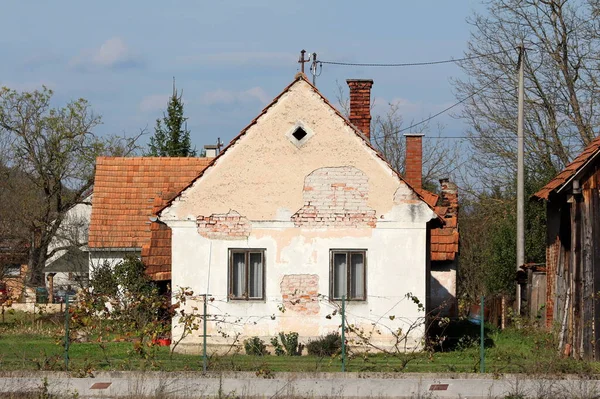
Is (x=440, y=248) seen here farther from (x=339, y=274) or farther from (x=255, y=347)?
(x=255, y=347)

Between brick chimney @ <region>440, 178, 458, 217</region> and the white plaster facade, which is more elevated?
brick chimney @ <region>440, 178, 458, 217</region>

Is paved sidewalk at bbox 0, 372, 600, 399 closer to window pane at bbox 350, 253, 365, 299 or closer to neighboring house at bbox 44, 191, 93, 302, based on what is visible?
window pane at bbox 350, 253, 365, 299

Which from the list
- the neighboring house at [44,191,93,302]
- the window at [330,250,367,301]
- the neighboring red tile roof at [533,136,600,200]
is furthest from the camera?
the neighboring house at [44,191,93,302]

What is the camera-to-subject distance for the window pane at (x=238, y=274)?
2177 centimetres

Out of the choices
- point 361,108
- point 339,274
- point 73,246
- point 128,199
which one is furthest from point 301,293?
point 73,246

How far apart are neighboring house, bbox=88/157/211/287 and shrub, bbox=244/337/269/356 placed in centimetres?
1173

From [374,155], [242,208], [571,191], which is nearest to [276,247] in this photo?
[242,208]

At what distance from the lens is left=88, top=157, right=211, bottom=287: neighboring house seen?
107 feet

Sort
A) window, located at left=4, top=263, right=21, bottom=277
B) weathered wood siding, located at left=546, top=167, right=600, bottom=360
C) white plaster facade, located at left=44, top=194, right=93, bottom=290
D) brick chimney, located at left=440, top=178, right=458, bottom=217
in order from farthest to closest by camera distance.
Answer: white plaster facade, located at left=44, top=194, right=93, bottom=290 < window, located at left=4, top=263, right=21, bottom=277 < brick chimney, located at left=440, top=178, right=458, bottom=217 < weathered wood siding, located at left=546, top=167, right=600, bottom=360

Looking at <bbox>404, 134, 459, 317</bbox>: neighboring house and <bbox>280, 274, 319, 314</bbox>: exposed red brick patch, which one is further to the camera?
<bbox>404, 134, 459, 317</bbox>: neighboring house

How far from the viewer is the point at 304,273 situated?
70.9ft

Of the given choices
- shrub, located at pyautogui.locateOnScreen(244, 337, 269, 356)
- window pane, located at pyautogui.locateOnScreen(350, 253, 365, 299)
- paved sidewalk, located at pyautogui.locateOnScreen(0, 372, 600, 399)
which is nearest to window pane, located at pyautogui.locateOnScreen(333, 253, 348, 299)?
window pane, located at pyautogui.locateOnScreen(350, 253, 365, 299)

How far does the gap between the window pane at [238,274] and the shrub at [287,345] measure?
53.7 inches

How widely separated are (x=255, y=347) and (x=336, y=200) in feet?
12.2
